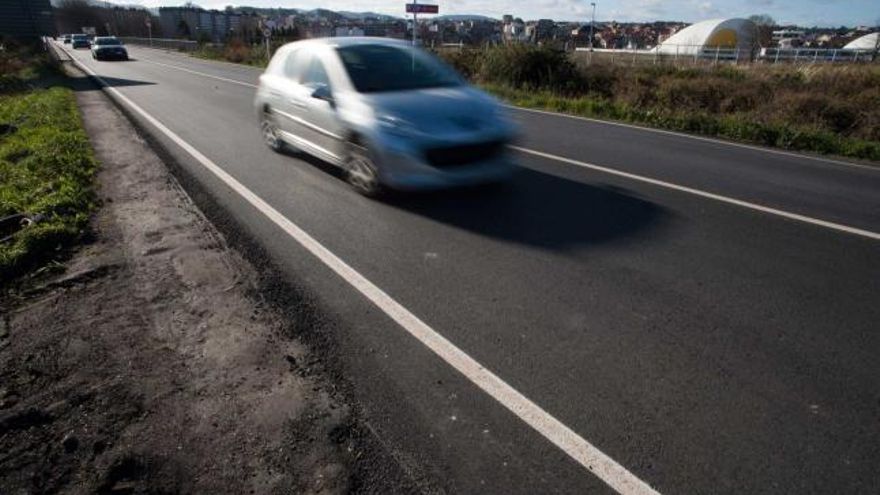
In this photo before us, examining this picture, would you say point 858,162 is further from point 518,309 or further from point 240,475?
point 240,475

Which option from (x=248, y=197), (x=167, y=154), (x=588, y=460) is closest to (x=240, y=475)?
(x=588, y=460)

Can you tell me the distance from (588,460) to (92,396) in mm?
2670

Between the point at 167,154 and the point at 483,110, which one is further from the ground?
the point at 483,110

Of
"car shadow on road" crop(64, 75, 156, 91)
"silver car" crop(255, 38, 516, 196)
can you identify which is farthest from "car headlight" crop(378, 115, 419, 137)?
"car shadow on road" crop(64, 75, 156, 91)

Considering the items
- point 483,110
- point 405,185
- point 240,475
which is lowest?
point 240,475

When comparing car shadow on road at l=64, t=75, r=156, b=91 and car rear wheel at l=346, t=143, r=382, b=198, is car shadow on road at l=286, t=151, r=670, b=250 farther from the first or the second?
car shadow on road at l=64, t=75, r=156, b=91

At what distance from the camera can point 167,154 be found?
8930 millimetres

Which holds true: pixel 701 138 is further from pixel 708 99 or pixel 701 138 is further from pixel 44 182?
pixel 44 182

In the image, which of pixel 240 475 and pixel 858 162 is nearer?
pixel 240 475

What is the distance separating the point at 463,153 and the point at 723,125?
26.8 ft

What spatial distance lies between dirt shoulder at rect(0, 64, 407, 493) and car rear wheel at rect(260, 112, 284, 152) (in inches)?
160

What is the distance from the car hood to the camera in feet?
19.7

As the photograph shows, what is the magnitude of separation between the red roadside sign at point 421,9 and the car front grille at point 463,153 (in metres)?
14.5

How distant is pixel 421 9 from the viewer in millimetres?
19656
